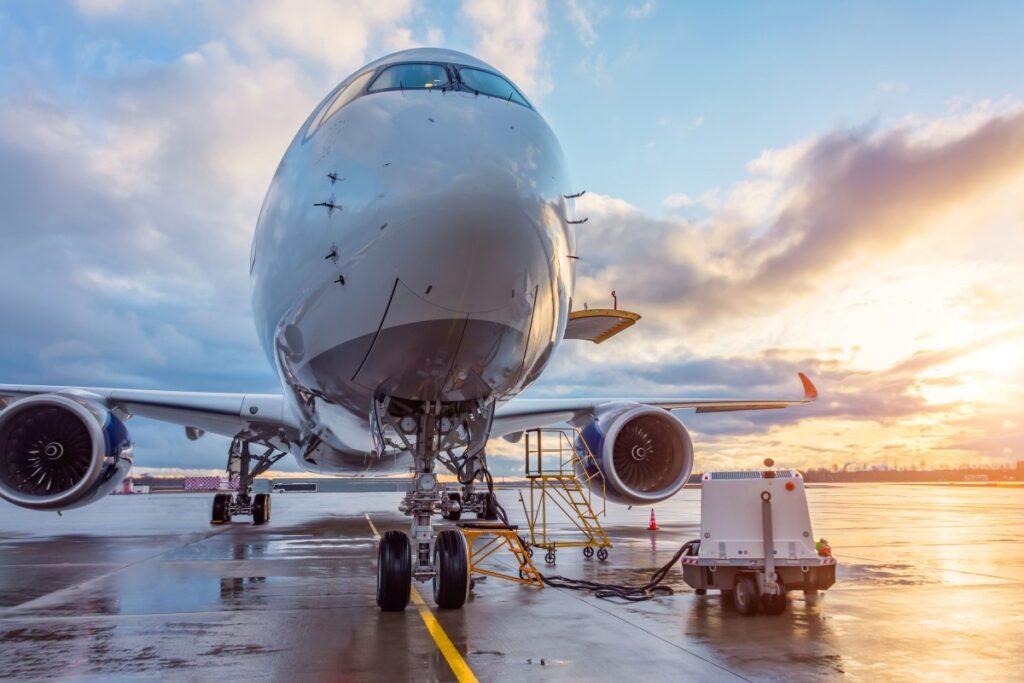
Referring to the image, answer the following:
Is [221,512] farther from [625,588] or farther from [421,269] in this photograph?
[421,269]

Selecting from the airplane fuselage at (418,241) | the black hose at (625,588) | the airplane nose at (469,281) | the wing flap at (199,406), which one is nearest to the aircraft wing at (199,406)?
the wing flap at (199,406)

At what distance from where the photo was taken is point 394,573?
715 cm

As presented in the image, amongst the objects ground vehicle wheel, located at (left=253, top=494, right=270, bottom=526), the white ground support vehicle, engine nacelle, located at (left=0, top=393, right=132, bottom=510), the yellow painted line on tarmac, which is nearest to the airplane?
the yellow painted line on tarmac

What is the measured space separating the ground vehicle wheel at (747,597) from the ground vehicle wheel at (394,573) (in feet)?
10.2

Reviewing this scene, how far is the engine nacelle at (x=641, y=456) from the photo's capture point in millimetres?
11695

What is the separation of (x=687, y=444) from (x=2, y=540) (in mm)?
14735

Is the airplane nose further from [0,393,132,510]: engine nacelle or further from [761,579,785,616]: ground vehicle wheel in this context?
[0,393,132,510]: engine nacelle

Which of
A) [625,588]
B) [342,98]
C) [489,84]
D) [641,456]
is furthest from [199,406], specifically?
[489,84]

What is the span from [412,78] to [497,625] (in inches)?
178

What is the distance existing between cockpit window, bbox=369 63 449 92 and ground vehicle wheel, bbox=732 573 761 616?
5.24m

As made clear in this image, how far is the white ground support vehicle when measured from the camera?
732 cm

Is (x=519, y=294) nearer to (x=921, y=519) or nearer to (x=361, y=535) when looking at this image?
(x=361, y=535)

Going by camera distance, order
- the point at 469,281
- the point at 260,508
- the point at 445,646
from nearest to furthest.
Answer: the point at 469,281 → the point at 445,646 → the point at 260,508

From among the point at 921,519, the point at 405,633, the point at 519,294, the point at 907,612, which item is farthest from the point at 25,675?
the point at 921,519
